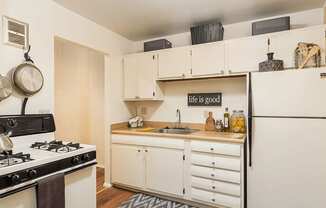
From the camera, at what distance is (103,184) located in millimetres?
3070

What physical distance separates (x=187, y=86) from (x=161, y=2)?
4.20 ft

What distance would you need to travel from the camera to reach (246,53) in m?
2.35

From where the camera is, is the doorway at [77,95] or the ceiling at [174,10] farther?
the doorway at [77,95]

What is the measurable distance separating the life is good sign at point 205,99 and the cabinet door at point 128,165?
3.42ft

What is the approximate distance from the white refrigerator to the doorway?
2.82m

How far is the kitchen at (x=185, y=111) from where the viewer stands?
178 cm

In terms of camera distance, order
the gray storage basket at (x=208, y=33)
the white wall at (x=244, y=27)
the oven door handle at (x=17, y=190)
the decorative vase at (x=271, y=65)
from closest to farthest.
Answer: the oven door handle at (x=17, y=190) < the decorative vase at (x=271, y=65) < the white wall at (x=244, y=27) < the gray storage basket at (x=208, y=33)

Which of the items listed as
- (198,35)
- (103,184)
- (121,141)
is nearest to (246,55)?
(198,35)

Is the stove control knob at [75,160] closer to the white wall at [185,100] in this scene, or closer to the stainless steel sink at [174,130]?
the stainless steel sink at [174,130]

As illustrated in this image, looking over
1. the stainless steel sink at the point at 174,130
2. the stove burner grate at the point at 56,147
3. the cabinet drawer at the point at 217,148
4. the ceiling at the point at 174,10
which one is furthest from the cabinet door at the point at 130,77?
the stove burner grate at the point at 56,147

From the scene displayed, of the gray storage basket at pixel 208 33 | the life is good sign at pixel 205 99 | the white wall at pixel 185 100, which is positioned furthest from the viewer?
the life is good sign at pixel 205 99

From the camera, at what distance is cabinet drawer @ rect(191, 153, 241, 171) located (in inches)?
84.2

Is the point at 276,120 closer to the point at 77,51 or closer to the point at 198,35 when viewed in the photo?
the point at 198,35

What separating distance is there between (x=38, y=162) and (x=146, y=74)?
2.00 metres
